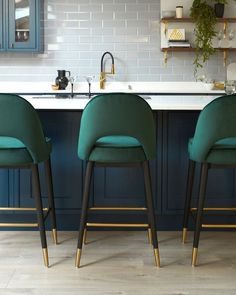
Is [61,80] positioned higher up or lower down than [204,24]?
lower down

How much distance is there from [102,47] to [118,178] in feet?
8.91

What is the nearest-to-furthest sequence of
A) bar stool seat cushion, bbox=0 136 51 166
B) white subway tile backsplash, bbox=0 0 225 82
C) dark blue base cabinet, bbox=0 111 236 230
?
bar stool seat cushion, bbox=0 136 51 166 < dark blue base cabinet, bbox=0 111 236 230 < white subway tile backsplash, bbox=0 0 225 82

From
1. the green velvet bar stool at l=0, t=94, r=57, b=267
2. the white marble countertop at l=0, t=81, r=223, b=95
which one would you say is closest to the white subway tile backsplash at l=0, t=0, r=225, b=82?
the white marble countertop at l=0, t=81, r=223, b=95

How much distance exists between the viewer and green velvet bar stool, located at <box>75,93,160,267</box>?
10.6 ft

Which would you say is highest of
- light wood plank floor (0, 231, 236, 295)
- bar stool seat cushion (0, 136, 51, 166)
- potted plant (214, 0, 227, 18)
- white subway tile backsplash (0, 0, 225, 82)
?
potted plant (214, 0, 227, 18)

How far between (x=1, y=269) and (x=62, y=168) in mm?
889

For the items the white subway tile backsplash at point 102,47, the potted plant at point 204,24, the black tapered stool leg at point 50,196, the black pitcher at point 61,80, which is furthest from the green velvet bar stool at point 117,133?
the white subway tile backsplash at point 102,47

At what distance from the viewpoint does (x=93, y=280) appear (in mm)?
3166

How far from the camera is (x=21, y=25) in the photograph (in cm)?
595

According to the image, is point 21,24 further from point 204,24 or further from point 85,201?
point 85,201

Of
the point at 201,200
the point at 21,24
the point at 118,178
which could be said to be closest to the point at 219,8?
the point at 21,24

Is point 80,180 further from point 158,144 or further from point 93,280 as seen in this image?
point 93,280

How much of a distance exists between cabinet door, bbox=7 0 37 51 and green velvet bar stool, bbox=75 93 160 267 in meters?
2.91

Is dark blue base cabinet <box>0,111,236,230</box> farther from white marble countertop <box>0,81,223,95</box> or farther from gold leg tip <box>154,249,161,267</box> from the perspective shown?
white marble countertop <box>0,81,223,95</box>
